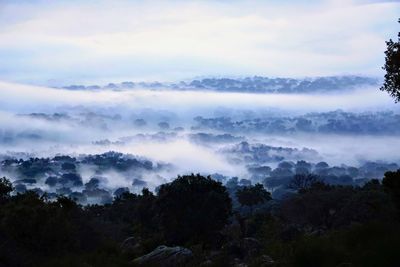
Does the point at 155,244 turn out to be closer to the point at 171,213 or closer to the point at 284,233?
the point at 284,233

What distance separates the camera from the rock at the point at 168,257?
19000mm

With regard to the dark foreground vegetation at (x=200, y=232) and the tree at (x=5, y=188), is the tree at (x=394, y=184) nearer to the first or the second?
the dark foreground vegetation at (x=200, y=232)

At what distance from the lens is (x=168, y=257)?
65.3 feet

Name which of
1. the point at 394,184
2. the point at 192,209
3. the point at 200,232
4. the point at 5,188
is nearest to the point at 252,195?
the point at 192,209

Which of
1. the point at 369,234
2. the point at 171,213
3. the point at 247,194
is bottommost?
the point at 247,194

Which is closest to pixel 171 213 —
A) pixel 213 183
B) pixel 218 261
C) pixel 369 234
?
pixel 213 183

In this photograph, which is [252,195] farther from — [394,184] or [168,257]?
[168,257]

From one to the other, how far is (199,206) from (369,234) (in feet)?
85.8

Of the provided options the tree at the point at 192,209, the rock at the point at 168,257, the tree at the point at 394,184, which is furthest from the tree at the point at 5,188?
the tree at the point at 394,184

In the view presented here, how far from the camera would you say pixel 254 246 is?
2781 centimetres

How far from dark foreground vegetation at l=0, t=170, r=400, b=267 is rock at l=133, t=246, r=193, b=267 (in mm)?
39

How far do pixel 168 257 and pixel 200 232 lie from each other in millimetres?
19442

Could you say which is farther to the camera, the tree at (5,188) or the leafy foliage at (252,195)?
the leafy foliage at (252,195)

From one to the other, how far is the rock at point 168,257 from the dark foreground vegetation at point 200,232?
4cm
